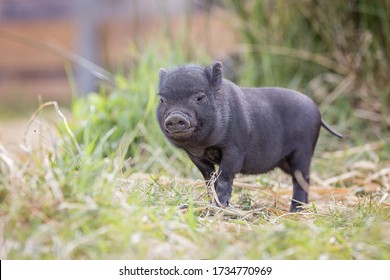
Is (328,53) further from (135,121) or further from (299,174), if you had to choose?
(299,174)

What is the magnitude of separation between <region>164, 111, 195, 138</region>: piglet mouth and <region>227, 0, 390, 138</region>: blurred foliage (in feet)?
8.40

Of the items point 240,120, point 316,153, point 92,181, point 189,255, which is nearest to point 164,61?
point 316,153

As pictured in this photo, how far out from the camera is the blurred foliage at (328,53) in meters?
5.61

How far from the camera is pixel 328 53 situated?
5.85 metres

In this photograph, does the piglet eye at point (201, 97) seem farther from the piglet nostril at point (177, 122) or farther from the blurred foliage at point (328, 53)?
the blurred foliage at point (328, 53)

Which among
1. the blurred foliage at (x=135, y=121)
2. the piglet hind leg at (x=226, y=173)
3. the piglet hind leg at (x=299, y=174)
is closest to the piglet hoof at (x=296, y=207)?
the piglet hind leg at (x=299, y=174)

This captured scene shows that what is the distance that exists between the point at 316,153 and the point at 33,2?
7.06 m

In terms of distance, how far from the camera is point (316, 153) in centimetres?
536

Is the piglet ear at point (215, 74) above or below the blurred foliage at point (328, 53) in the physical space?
above

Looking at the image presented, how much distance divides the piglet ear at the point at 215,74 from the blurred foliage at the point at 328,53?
2269 millimetres

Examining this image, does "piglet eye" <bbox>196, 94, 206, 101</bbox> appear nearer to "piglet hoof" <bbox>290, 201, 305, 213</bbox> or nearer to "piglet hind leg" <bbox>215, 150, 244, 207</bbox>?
"piglet hind leg" <bbox>215, 150, 244, 207</bbox>

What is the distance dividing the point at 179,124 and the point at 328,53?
291 cm

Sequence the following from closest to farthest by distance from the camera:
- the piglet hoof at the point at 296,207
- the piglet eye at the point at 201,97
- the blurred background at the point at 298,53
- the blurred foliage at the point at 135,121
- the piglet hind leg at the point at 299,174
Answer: the piglet eye at the point at 201,97
the piglet hoof at the point at 296,207
the piglet hind leg at the point at 299,174
the blurred foliage at the point at 135,121
the blurred background at the point at 298,53
